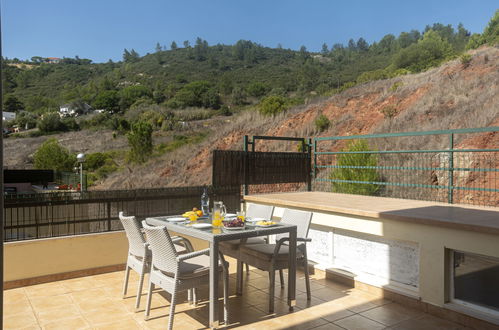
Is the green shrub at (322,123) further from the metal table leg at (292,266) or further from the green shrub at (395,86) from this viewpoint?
the metal table leg at (292,266)

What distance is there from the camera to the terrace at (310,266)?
3.21 m

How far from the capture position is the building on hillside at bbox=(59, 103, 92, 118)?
37.4 metres

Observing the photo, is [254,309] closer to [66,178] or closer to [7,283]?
[7,283]

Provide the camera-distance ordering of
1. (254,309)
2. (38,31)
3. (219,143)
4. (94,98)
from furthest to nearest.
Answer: (38,31) < (94,98) < (219,143) < (254,309)

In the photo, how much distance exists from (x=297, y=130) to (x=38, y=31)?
122 feet

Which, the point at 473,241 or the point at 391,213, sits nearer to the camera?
the point at 473,241

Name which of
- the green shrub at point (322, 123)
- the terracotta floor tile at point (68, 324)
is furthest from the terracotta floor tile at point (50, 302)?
the green shrub at point (322, 123)

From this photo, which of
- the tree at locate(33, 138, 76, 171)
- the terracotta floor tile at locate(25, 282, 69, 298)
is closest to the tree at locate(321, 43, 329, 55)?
the tree at locate(33, 138, 76, 171)

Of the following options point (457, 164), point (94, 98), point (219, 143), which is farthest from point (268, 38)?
point (457, 164)

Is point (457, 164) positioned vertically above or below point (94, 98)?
below

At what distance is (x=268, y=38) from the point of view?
5431cm

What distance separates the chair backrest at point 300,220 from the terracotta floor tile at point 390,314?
0.90 metres

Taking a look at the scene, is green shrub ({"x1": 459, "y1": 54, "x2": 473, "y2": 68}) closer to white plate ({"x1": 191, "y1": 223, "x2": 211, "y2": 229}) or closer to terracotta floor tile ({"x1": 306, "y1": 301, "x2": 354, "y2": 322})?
terracotta floor tile ({"x1": 306, "y1": 301, "x2": 354, "y2": 322})

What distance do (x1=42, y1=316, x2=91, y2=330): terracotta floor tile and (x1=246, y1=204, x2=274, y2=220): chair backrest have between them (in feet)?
6.82
